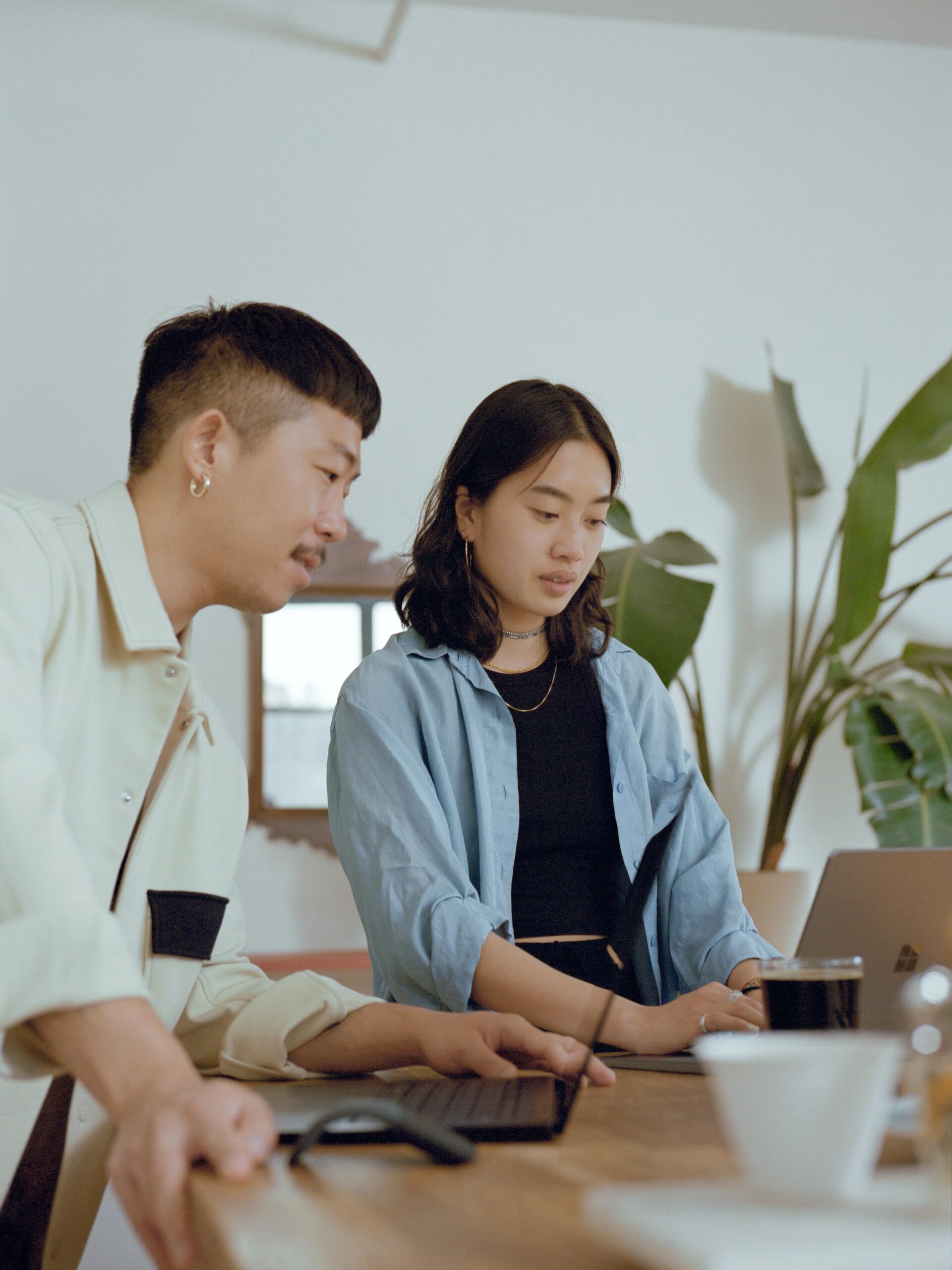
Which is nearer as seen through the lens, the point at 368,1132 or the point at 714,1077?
the point at 714,1077

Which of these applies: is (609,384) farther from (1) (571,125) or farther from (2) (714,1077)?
(2) (714,1077)

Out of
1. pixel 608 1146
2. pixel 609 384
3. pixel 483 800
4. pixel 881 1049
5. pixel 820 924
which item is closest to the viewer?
pixel 881 1049

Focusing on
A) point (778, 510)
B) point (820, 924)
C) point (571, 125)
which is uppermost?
point (571, 125)

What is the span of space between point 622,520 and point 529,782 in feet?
4.68

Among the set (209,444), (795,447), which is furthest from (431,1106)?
(795,447)

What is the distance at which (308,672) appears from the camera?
3.02 meters

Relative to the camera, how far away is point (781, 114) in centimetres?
350

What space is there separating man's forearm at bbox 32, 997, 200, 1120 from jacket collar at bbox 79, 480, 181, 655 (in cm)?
49

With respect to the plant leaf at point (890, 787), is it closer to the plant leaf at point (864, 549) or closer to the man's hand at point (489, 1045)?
the plant leaf at point (864, 549)

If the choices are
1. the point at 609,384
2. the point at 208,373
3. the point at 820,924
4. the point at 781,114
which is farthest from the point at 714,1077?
the point at 781,114

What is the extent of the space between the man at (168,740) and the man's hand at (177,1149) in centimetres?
10

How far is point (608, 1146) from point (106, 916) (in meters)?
0.34

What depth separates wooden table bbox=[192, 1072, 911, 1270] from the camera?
0.52 meters

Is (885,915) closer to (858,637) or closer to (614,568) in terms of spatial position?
(614,568)
